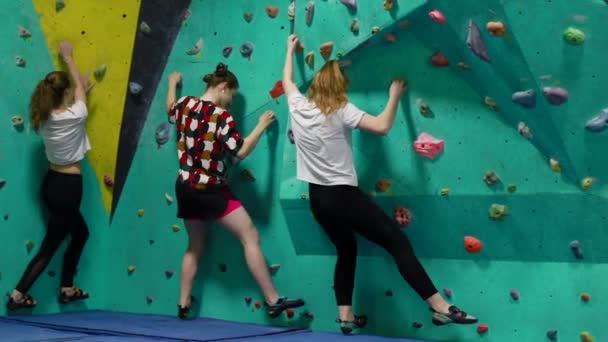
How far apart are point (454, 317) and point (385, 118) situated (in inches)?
39.7

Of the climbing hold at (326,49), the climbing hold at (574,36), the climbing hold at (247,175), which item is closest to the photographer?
the climbing hold at (574,36)

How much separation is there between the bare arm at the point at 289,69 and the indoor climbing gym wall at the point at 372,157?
84 millimetres

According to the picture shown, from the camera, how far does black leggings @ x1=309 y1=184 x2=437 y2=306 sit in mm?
4320

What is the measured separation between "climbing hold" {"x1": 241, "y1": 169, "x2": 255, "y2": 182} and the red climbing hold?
463mm

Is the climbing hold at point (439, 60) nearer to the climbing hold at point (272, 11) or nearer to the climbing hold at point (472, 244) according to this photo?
the climbing hold at point (472, 244)

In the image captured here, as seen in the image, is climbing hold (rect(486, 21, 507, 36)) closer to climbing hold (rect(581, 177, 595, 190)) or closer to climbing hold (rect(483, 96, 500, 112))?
climbing hold (rect(483, 96, 500, 112))

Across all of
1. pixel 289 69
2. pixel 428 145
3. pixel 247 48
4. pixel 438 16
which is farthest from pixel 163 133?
pixel 438 16

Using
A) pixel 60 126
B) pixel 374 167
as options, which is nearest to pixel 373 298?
pixel 374 167

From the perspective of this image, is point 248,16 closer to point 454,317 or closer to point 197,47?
point 197,47

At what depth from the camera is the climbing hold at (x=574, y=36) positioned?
150 inches

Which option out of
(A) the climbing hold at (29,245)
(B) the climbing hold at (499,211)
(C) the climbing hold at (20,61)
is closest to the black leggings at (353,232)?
(B) the climbing hold at (499,211)

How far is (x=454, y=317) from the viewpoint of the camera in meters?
4.19

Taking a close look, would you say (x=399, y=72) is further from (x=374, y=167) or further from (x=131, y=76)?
(x=131, y=76)

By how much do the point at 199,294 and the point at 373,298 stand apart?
1.22 metres
